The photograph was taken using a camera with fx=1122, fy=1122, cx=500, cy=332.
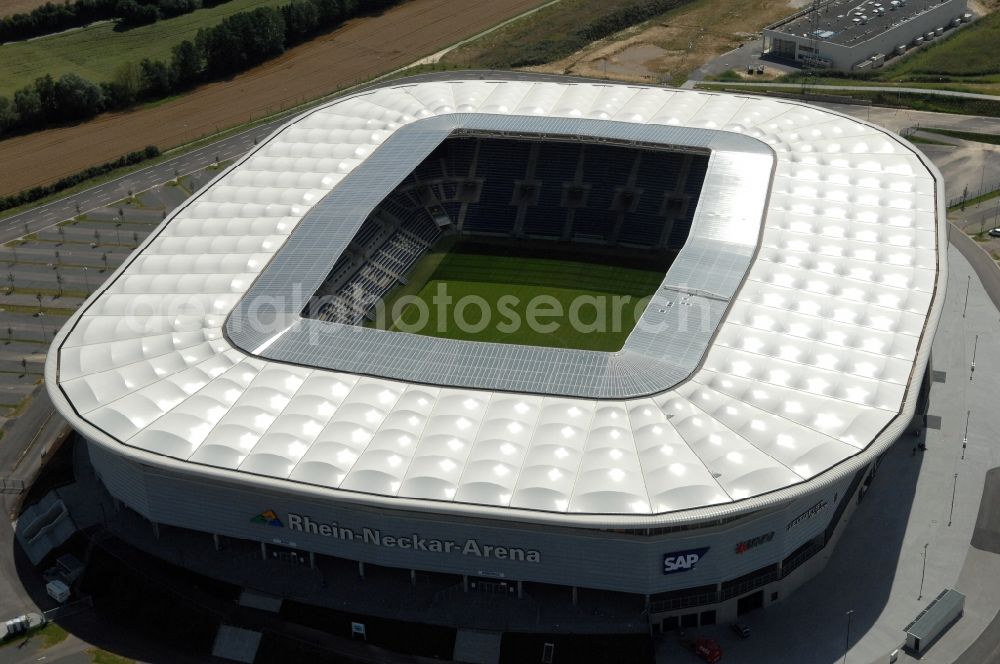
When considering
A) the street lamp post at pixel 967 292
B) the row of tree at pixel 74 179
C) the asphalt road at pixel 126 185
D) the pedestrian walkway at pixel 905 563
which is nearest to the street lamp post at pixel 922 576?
the pedestrian walkway at pixel 905 563

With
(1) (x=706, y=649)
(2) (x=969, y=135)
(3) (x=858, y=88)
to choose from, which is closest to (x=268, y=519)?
(1) (x=706, y=649)

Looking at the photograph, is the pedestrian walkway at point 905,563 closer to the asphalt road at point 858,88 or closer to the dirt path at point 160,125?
the asphalt road at point 858,88

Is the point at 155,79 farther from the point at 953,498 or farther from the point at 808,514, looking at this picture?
the point at 953,498

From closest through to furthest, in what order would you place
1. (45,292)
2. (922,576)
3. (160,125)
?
(922,576) → (45,292) → (160,125)

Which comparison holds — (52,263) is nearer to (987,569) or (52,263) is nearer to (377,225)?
(377,225)

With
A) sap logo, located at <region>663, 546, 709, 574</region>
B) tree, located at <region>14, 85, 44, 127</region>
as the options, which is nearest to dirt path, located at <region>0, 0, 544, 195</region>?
tree, located at <region>14, 85, 44, 127</region>

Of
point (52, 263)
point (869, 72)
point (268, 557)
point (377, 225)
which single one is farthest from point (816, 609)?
point (869, 72)
